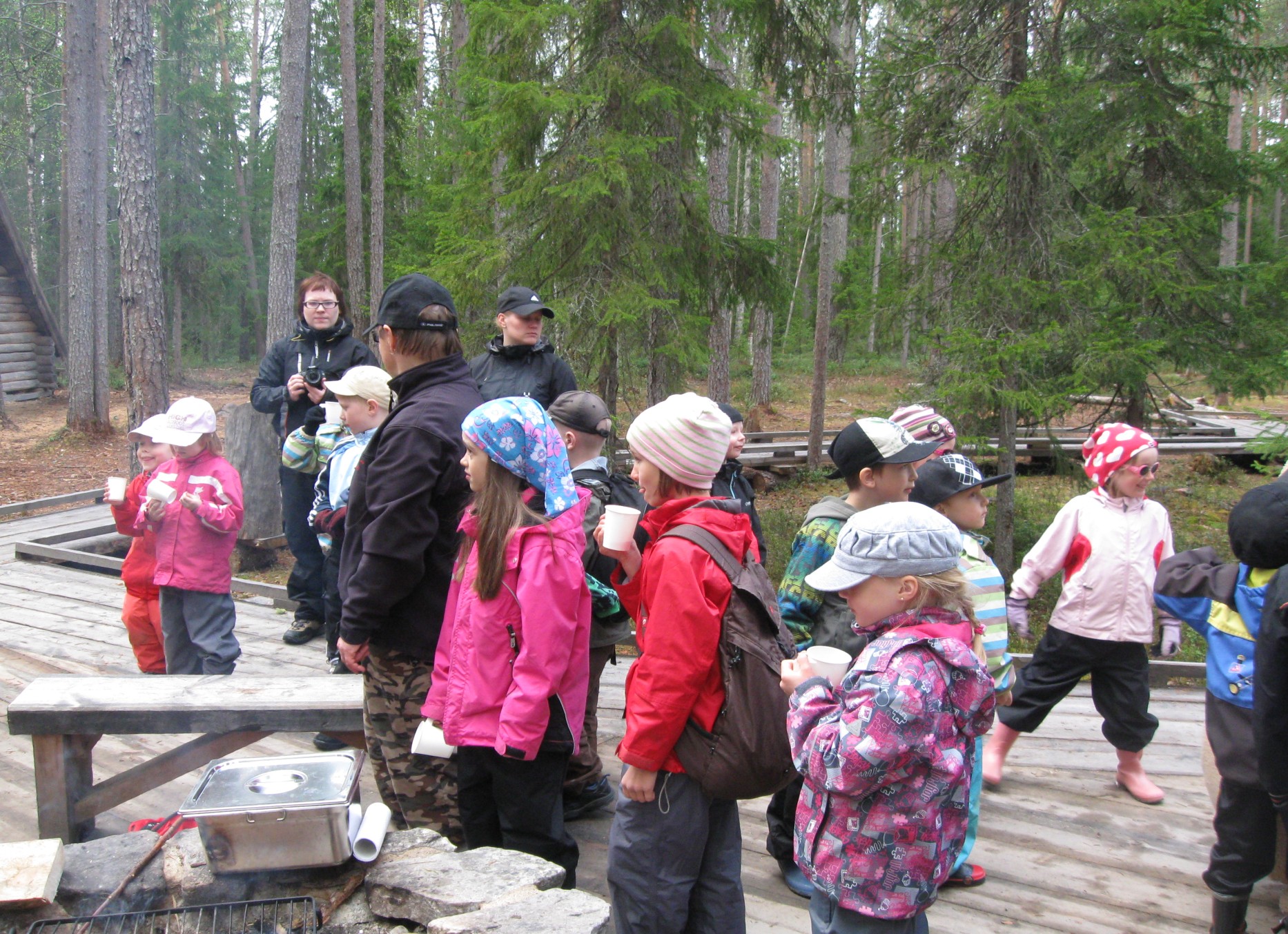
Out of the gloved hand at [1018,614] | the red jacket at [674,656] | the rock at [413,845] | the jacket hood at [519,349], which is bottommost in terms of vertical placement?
the rock at [413,845]

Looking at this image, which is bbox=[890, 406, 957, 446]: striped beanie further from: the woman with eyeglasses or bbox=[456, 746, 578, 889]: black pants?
the woman with eyeglasses

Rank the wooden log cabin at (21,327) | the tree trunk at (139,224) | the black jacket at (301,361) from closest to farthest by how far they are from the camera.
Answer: the black jacket at (301,361)
the tree trunk at (139,224)
the wooden log cabin at (21,327)

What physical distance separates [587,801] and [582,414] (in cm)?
169

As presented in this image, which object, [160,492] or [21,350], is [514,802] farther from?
[21,350]

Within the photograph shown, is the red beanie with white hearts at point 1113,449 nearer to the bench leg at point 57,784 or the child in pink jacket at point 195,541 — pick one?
the child in pink jacket at point 195,541

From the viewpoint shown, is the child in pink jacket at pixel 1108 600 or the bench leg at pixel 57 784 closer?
the bench leg at pixel 57 784

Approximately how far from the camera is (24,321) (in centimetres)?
2180

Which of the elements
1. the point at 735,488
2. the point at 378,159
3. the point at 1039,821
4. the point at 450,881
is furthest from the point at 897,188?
the point at 378,159

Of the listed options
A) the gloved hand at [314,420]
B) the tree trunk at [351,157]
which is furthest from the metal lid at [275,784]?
the tree trunk at [351,157]

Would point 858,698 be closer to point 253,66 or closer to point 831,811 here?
point 831,811

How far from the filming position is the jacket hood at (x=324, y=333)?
591 centimetres

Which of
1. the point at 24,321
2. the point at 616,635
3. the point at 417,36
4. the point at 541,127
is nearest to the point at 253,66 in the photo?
the point at 417,36

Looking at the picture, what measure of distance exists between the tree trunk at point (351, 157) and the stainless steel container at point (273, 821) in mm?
15449

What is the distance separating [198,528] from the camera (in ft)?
14.9
